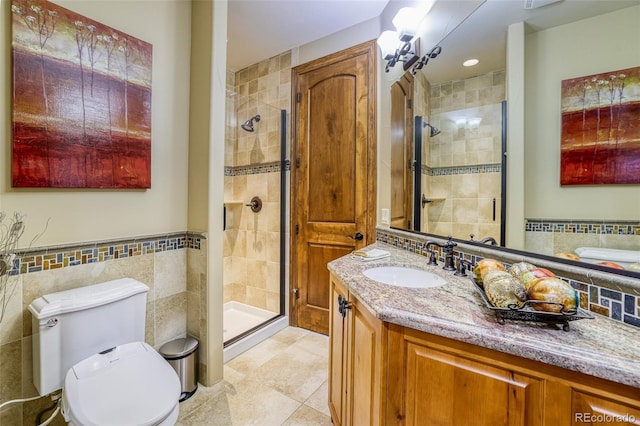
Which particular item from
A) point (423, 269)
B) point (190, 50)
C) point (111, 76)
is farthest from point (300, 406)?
point (190, 50)

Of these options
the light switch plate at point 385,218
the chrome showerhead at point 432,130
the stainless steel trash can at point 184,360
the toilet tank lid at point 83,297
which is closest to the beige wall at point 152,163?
the toilet tank lid at point 83,297

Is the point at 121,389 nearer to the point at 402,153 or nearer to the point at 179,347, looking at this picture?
the point at 179,347

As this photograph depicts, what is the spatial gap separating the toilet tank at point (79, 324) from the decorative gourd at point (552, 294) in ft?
5.51

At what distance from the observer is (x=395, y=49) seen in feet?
6.53

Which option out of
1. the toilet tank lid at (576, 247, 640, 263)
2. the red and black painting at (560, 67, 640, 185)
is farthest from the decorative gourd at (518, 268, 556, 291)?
the red and black painting at (560, 67, 640, 185)

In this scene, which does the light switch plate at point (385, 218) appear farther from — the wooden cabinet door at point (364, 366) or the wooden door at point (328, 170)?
the wooden cabinet door at point (364, 366)

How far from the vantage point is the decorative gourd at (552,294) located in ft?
2.24

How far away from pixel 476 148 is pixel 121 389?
76.5 inches

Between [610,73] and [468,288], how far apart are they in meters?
0.83

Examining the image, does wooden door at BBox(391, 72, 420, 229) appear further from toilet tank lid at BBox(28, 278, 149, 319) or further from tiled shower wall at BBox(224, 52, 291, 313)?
toilet tank lid at BBox(28, 278, 149, 319)

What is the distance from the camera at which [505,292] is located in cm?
74

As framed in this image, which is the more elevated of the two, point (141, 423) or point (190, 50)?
point (190, 50)

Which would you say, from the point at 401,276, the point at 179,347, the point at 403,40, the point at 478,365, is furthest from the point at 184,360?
the point at 403,40

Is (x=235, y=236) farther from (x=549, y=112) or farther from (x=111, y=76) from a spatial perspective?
(x=549, y=112)
